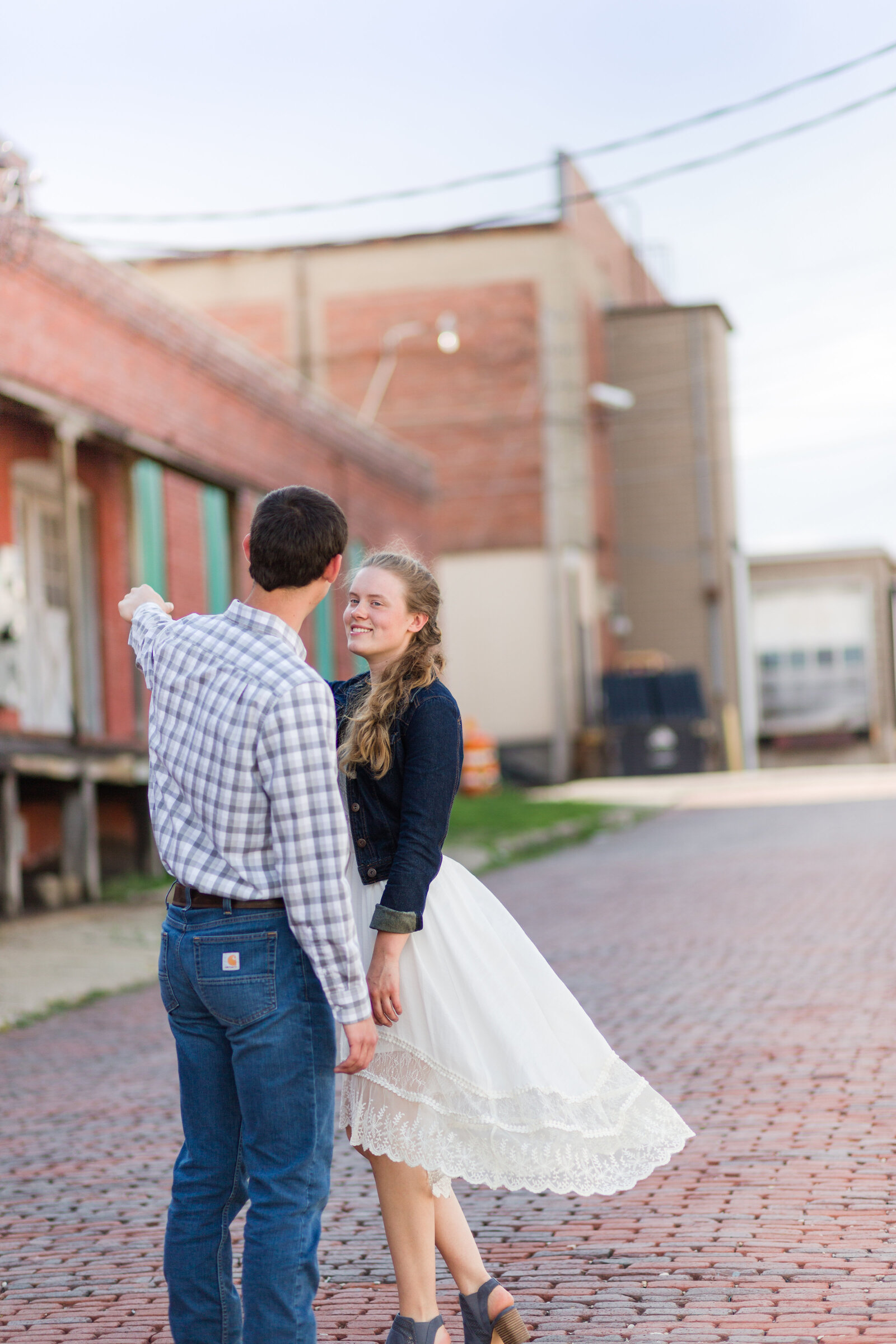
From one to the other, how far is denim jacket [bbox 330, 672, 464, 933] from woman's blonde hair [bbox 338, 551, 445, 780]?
27 millimetres

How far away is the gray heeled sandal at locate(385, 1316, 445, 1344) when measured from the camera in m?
3.43

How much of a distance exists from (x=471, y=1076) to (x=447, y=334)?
30791 millimetres

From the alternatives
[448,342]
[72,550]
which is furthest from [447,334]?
[72,550]

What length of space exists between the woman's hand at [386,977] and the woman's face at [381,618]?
0.59 m

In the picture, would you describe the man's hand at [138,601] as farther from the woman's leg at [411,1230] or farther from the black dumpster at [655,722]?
the black dumpster at [655,722]

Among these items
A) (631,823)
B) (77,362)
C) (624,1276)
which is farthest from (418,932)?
(631,823)

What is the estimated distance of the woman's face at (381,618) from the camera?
3455 mm

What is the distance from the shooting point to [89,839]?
529 inches

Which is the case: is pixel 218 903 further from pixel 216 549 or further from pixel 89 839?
pixel 216 549

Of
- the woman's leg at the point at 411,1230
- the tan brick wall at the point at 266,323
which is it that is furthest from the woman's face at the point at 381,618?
the tan brick wall at the point at 266,323

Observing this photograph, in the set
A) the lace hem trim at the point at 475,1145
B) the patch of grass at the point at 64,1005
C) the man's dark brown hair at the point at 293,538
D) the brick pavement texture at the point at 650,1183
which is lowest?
the patch of grass at the point at 64,1005

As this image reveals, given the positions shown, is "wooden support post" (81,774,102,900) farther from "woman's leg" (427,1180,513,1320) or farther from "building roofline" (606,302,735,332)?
"building roofline" (606,302,735,332)

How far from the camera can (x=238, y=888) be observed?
2.98 m

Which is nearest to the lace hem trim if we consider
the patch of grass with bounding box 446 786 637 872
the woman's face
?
the woman's face
